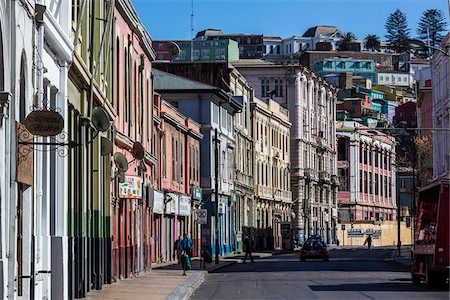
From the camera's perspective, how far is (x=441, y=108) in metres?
72.7

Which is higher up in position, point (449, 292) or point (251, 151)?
point (251, 151)

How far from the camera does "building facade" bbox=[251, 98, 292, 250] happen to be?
94312 millimetres

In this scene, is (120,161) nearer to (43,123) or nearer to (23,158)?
(23,158)

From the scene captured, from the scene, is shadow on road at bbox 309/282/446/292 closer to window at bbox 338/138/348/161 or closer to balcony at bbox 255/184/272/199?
balcony at bbox 255/184/272/199

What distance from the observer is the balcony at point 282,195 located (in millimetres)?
101469

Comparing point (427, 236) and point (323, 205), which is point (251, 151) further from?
point (427, 236)

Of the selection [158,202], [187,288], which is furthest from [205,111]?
[187,288]

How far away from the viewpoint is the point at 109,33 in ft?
113

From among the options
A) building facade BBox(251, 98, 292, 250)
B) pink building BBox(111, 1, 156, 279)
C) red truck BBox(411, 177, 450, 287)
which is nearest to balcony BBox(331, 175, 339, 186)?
building facade BBox(251, 98, 292, 250)

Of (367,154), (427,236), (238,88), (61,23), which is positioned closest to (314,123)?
(367,154)

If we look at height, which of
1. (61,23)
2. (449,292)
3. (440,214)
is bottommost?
(449,292)

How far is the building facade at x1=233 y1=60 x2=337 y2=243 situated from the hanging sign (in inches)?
3514

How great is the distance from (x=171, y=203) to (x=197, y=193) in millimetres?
8882

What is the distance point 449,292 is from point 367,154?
103046mm
